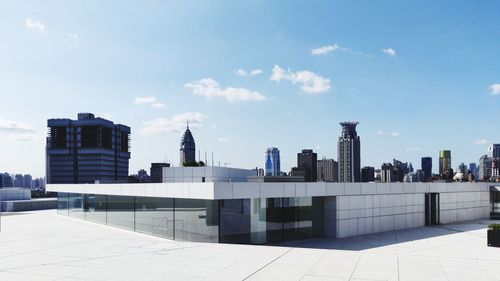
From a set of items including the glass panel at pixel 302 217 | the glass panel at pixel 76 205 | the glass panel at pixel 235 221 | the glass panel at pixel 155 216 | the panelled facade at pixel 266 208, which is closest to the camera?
the glass panel at pixel 235 221

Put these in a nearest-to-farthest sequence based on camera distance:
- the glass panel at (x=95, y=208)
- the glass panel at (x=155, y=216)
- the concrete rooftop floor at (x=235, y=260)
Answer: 1. the concrete rooftop floor at (x=235, y=260)
2. the glass panel at (x=155, y=216)
3. the glass panel at (x=95, y=208)

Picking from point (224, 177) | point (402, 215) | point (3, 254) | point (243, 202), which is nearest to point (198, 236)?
point (243, 202)

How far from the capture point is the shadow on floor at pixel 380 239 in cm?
2492

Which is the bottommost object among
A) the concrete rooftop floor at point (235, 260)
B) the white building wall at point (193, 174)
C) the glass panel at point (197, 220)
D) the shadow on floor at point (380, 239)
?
the shadow on floor at point (380, 239)

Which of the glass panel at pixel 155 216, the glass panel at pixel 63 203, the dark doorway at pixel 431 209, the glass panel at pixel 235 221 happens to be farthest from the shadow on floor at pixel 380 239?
the glass panel at pixel 63 203

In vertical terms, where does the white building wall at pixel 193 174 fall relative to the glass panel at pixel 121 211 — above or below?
above

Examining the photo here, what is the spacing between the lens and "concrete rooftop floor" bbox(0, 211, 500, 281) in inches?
615

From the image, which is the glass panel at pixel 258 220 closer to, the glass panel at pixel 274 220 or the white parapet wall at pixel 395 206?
the glass panel at pixel 274 220

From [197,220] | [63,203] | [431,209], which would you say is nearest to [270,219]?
[197,220]

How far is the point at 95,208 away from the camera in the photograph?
124 ft

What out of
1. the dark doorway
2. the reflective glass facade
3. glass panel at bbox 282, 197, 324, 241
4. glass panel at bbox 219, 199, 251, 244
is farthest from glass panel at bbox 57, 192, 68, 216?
the dark doorway

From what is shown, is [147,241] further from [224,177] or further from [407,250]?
[224,177]

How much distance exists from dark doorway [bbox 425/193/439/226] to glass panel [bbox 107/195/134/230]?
24.5 meters

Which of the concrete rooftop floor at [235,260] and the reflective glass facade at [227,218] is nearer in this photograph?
the concrete rooftop floor at [235,260]
